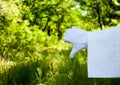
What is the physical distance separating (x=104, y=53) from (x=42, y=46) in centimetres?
473

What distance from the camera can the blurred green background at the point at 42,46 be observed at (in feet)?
12.3

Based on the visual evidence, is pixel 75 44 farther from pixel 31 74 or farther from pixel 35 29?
pixel 35 29

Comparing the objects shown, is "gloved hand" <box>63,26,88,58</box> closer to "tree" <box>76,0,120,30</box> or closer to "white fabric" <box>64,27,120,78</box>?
"white fabric" <box>64,27,120,78</box>

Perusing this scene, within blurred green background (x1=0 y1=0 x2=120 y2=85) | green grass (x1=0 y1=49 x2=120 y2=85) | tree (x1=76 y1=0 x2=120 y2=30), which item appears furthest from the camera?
tree (x1=76 y1=0 x2=120 y2=30)

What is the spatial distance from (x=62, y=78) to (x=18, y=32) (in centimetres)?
265

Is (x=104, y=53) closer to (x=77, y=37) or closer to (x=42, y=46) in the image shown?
(x=77, y=37)

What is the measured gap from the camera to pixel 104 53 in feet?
7.11

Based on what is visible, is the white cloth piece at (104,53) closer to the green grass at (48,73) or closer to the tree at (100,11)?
the green grass at (48,73)

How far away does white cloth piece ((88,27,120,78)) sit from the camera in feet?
6.82

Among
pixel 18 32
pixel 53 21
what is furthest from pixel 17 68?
pixel 53 21

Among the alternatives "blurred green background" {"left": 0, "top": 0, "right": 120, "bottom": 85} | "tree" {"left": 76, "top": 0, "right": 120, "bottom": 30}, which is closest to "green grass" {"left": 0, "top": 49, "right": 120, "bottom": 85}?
"blurred green background" {"left": 0, "top": 0, "right": 120, "bottom": 85}

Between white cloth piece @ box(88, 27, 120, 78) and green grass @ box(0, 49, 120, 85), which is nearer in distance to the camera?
white cloth piece @ box(88, 27, 120, 78)

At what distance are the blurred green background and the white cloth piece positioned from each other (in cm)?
101

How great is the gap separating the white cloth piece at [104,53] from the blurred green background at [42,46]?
3.31ft
